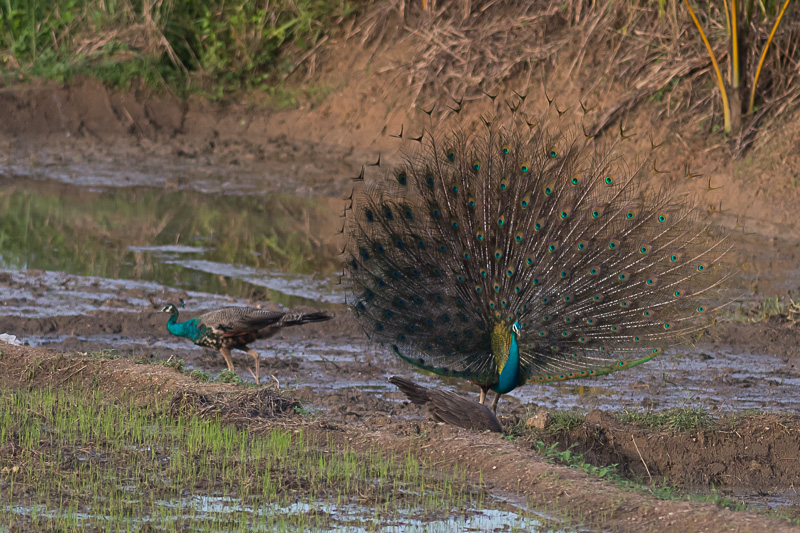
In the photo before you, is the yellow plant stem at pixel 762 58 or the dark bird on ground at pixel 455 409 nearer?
the dark bird on ground at pixel 455 409

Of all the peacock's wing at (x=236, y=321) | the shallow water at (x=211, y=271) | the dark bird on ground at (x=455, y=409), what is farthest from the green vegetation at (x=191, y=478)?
the shallow water at (x=211, y=271)

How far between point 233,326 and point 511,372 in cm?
218

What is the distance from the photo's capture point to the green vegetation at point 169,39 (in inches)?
747

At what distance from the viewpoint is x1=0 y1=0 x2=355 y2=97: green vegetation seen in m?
19.0

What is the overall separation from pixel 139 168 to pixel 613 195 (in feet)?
38.3

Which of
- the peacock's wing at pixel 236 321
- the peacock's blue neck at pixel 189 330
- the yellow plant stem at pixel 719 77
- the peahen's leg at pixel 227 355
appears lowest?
the peahen's leg at pixel 227 355

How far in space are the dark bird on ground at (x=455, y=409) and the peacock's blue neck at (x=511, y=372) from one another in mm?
426

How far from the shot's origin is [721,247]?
24.7ft

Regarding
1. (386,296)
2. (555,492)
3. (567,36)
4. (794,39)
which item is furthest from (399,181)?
(567,36)

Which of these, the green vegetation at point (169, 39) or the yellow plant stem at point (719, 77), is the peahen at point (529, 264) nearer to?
the yellow plant stem at point (719, 77)

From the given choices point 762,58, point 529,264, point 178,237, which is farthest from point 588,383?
point 762,58

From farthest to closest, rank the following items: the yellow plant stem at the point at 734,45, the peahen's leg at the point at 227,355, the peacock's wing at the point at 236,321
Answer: the yellow plant stem at the point at 734,45 → the peahen's leg at the point at 227,355 → the peacock's wing at the point at 236,321

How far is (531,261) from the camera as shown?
291 inches

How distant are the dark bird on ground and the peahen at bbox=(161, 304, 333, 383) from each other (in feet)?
4.58
